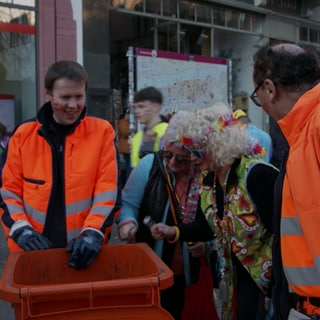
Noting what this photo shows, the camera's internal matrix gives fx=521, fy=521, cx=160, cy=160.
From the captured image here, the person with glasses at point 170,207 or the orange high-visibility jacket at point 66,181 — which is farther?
the person with glasses at point 170,207

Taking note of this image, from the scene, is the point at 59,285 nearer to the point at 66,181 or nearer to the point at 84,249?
→ the point at 84,249

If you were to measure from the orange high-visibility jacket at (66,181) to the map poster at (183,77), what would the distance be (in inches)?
249

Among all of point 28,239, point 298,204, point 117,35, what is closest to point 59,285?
point 28,239

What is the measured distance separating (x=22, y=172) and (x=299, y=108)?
1447mm

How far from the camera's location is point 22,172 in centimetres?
252

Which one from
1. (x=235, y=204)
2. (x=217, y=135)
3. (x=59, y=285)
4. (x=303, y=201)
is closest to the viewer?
(x=303, y=201)

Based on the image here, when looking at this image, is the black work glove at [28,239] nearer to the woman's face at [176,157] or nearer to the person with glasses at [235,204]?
the person with glasses at [235,204]

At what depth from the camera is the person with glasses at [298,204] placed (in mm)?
1470

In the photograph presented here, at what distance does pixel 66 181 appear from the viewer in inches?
98.1

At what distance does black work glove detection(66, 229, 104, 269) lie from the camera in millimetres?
2336

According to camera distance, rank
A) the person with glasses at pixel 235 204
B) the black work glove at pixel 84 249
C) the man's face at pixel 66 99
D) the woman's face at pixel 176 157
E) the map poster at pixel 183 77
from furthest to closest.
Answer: the map poster at pixel 183 77 < the woman's face at pixel 176 157 < the man's face at pixel 66 99 < the person with glasses at pixel 235 204 < the black work glove at pixel 84 249

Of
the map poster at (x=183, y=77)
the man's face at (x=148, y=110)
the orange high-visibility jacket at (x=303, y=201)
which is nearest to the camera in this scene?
the orange high-visibility jacket at (x=303, y=201)

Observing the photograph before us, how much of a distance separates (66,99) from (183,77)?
7.50m

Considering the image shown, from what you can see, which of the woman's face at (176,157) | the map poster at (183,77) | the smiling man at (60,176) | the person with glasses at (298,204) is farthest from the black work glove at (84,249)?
the map poster at (183,77)
